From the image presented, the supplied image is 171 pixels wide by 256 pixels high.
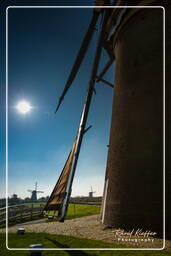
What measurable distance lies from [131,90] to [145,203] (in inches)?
171

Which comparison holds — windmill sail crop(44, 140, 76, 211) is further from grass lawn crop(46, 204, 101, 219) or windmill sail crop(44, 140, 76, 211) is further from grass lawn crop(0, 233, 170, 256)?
grass lawn crop(46, 204, 101, 219)

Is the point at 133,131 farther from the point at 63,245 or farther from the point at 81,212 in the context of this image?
the point at 81,212

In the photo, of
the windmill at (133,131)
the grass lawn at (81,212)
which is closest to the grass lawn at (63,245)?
the windmill at (133,131)

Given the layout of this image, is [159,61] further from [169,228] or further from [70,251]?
[70,251]

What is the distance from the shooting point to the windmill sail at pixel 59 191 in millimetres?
5808

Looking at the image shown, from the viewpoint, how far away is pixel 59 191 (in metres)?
6.08

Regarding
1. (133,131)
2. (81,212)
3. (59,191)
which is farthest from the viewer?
(81,212)

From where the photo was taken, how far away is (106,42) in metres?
11.8

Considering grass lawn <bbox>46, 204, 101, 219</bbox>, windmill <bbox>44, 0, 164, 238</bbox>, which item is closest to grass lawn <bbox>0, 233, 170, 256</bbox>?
windmill <bbox>44, 0, 164, 238</bbox>

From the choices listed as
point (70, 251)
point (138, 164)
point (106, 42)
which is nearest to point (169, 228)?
point (138, 164)

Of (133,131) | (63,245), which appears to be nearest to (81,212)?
(133,131)

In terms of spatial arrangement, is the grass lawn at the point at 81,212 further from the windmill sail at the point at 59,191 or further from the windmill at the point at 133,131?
the windmill sail at the point at 59,191

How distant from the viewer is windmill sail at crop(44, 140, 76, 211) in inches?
229

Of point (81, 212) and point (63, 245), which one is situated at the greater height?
point (63, 245)
